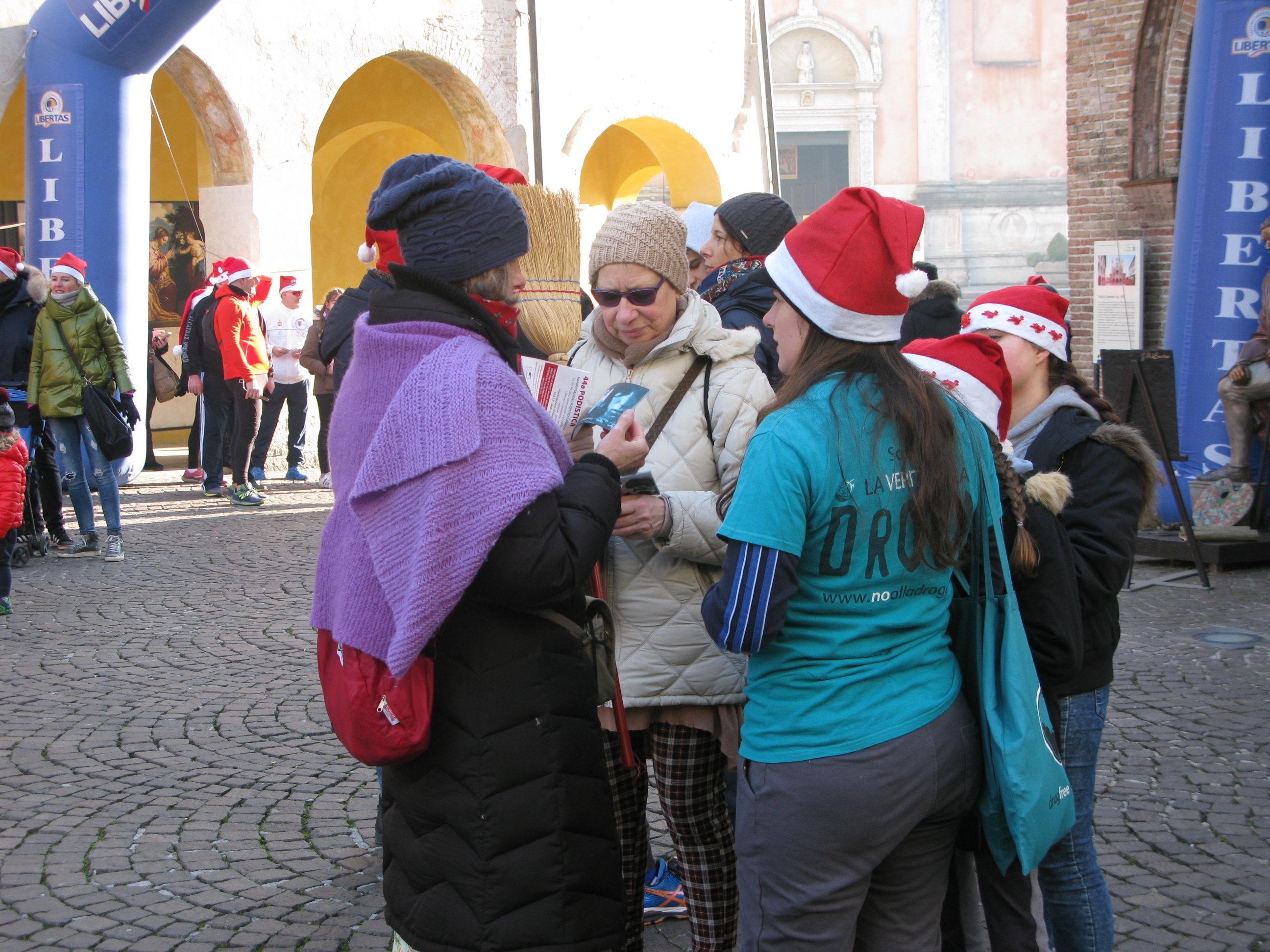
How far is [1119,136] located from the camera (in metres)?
11.2

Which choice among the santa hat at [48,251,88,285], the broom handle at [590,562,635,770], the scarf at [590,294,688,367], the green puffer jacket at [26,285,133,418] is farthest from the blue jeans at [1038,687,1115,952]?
the santa hat at [48,251,88,285]

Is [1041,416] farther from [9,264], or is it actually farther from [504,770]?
[9,264]

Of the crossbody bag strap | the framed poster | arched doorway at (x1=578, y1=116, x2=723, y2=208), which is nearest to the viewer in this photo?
the crossbody bag strap

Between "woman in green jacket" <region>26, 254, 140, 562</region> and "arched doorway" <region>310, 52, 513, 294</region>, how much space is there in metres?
5.38

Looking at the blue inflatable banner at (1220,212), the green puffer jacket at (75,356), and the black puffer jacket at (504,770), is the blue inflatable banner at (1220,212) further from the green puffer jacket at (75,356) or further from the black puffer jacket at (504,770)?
the black puffer jacket at (504,770)

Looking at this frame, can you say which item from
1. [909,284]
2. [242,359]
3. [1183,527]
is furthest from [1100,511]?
[242,359]

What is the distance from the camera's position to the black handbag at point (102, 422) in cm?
793

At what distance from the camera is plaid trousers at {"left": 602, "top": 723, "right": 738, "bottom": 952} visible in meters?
2.68

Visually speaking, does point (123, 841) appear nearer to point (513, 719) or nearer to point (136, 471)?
point (513, 719)

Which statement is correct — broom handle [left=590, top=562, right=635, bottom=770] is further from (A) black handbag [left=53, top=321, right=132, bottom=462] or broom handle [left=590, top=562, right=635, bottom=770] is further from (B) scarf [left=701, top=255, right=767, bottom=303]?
(A) black handbag [left=53, top=321, right=132, bottom=462]

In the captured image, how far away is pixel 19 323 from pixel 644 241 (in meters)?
6.99

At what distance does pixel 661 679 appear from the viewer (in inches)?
102

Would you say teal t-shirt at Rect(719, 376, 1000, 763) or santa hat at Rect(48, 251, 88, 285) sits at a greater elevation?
santa hat at Rect(48, 251, 88, 285)

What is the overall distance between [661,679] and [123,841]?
2181mm
